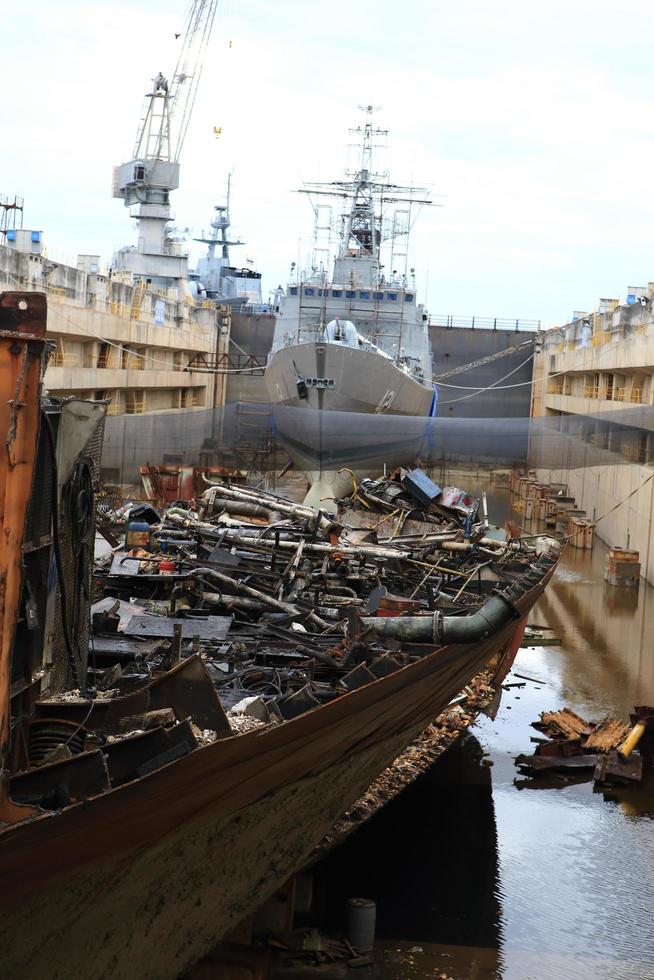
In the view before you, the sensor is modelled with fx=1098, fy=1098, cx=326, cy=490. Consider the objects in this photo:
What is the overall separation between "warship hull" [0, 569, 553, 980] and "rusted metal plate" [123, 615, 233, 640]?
2122 mm

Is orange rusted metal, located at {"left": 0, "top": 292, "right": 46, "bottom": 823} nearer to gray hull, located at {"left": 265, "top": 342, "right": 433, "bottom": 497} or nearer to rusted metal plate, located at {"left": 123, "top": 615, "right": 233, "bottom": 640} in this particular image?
rusted metal plate, located at {"left": 123, "top": 615, "right": 233, "bottom": 640}

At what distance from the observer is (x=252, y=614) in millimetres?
11453

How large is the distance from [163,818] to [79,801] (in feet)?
2.69

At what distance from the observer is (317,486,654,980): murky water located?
840cm

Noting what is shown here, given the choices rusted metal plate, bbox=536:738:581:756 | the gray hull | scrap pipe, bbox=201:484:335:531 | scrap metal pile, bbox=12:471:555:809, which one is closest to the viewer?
scrap metal pile, bbox=12:471:555:809

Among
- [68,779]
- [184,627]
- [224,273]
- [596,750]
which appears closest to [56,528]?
[68,779]

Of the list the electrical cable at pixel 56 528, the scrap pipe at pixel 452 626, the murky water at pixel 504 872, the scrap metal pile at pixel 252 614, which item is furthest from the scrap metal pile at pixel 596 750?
the electrical cable at pixel 56 528

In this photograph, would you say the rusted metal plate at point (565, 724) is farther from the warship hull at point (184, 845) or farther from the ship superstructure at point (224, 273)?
the ship superstructure at point (224, 273)

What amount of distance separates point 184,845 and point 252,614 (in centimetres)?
537

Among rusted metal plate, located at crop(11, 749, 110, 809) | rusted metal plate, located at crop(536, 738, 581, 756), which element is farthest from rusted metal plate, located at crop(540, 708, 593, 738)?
rusted metal plate, located at crop(11, 749, 110, 809)

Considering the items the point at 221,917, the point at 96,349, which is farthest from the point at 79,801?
the point at 96,349

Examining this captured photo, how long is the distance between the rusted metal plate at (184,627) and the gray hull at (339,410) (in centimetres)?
1714

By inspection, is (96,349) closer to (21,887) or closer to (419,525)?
(419,525)

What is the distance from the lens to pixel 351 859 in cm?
995
